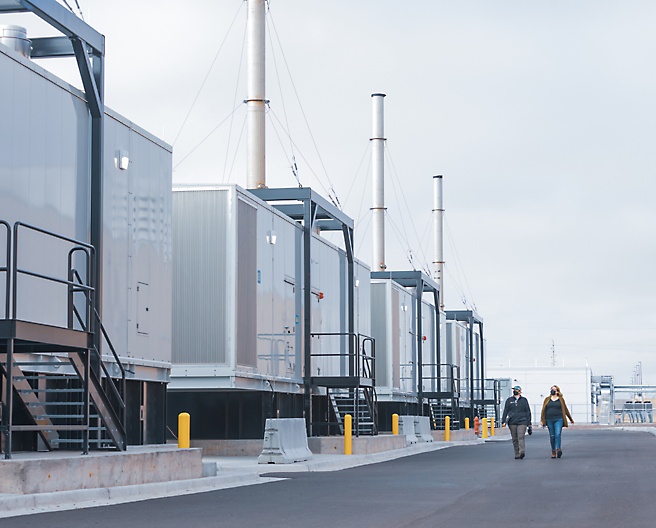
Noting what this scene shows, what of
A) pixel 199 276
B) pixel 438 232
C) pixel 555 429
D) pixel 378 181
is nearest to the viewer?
pixel 199 276

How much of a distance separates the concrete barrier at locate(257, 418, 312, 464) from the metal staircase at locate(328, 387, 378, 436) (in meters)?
7.35

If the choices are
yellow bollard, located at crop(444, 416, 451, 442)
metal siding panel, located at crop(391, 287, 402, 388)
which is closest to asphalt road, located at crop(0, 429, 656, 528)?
metal siding panel, located at crop(391, 287, 402, 388)

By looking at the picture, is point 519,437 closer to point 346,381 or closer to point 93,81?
point 346,381

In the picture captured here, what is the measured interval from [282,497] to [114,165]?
593cm

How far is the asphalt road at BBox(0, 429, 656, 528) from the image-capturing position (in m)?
11.6

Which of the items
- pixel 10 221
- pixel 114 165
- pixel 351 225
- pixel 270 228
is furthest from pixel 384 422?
pixel 10 221

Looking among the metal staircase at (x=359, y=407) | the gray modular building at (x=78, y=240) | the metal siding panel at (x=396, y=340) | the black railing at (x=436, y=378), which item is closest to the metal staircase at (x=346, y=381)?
the metal staircase at (x=359, y=407)

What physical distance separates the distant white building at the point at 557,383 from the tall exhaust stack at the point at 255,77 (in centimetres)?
7516

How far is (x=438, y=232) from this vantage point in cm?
6619

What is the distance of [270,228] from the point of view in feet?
87.2

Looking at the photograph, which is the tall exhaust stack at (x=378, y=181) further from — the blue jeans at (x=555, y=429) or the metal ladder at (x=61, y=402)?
the metal ladder at (x=61, y=402)

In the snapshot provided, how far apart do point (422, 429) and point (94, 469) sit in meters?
25.1

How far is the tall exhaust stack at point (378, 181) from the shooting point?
2074 inches

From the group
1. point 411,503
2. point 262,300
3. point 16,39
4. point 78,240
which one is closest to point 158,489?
point 411,503
